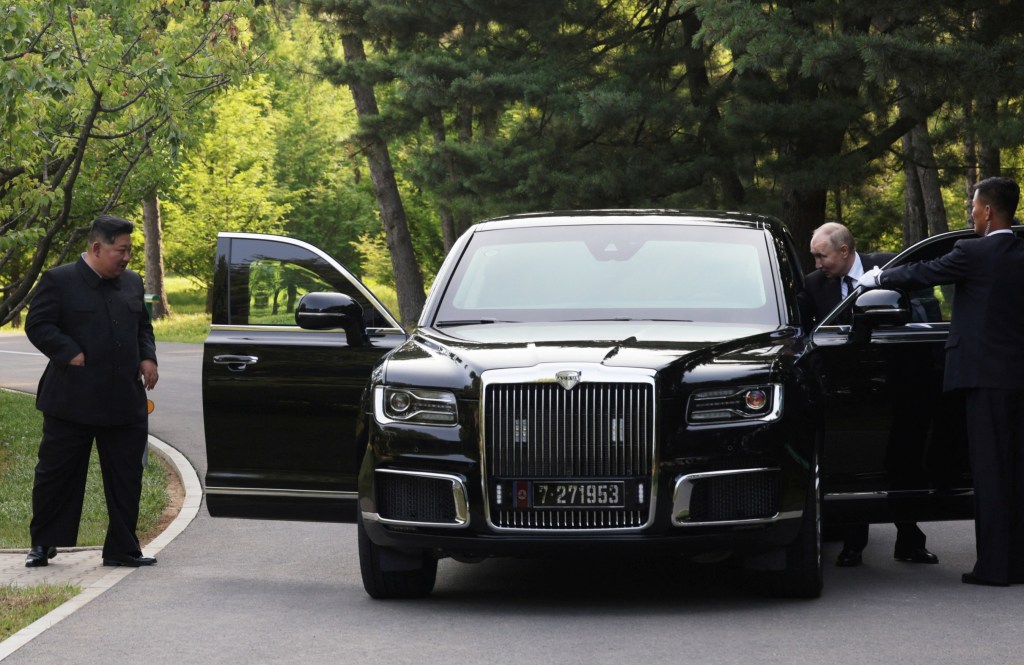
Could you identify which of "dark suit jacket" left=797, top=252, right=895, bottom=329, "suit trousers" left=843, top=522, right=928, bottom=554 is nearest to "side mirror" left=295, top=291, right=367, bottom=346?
"dark suit jacket" left=797, top=252, right=895, bottom=329

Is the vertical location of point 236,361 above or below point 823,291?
below

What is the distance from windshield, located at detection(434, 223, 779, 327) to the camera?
821 centimetres

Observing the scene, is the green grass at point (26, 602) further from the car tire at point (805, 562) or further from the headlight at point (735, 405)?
the car tire at point (805, 562)

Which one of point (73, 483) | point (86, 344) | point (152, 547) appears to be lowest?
point (152, 547)

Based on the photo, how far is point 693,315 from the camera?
26.7 ft

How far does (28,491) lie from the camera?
1383 centimetres

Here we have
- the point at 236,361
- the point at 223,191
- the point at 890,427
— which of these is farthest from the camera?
the point at 223,191

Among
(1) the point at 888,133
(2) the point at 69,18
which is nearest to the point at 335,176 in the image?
(1) the point at 888,133

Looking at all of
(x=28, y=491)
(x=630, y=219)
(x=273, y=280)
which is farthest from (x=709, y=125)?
(x=273, y=280)

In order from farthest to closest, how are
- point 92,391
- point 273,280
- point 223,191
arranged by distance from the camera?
1. point 223,191
2. point 92,391
3. point 273,280

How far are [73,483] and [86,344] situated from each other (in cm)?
79

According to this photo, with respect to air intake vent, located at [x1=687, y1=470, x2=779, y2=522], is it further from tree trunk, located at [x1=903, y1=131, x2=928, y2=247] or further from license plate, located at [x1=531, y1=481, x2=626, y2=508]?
tree trunk, located at [x1=903, y1=131, x2=928, y2=247]

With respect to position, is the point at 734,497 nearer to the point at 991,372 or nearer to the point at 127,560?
the point at 991,372

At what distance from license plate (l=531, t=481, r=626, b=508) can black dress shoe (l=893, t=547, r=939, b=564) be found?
278 centimetres
